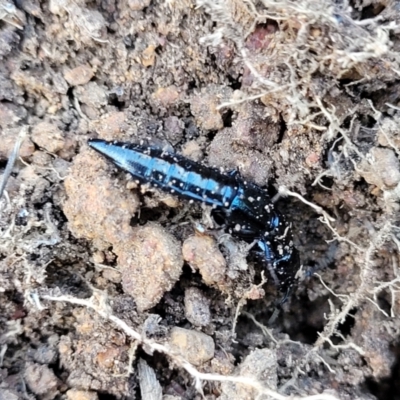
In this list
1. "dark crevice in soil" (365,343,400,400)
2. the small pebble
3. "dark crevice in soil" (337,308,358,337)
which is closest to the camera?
the small pebble

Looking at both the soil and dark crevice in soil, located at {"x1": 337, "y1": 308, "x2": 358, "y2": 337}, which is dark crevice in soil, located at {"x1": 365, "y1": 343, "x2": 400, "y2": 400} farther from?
dark crevice in soil, located at {"x1": 337, "y1": 308, "x2": 358, "y2": 337}

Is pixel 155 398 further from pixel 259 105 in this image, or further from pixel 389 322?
pixel 259 105

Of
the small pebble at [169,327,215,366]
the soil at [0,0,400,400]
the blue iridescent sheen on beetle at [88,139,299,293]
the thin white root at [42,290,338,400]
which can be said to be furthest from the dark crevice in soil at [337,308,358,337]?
the small pebble at [169,327,215,366]

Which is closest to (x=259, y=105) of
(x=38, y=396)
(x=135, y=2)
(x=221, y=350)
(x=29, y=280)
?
(x=135, y=2)

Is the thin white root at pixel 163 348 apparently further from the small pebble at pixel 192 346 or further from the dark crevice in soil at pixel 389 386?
the dark crevice in soil at pixel 389 386

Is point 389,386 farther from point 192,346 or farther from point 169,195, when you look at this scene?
point 169,195
